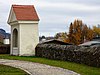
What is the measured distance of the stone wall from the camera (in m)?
23.0

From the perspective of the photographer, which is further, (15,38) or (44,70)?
(15,38)

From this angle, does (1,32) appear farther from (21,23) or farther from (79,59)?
(79,59)

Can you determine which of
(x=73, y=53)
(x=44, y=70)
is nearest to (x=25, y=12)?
(x=73, y=53)

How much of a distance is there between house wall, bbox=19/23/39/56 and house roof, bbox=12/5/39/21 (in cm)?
75

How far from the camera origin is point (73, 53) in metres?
27.2

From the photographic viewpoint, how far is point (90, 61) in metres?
23.5

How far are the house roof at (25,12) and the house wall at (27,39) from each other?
0.75 metres

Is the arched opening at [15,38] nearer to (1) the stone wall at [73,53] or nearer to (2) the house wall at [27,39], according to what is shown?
(2) the house wall at [27,39]

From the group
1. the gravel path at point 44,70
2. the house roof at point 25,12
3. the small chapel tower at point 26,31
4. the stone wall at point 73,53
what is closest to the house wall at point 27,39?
the small chapel tower at point 26,31

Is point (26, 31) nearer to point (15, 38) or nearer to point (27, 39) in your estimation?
point (27, 39)

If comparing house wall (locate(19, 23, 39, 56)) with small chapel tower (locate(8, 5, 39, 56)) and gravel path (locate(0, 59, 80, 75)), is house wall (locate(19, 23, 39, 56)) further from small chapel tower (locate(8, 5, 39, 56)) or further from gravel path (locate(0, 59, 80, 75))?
gravel path (locate(0, 59, 80, 75))

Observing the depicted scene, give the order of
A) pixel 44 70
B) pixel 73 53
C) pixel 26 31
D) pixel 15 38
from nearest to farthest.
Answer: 1. pixel 44 70
2. pixel 73 53
3. pixel 26 31
4. pixel 15 38

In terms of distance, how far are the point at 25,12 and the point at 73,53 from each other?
50.5ft

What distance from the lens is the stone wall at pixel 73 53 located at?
23.0 metres
